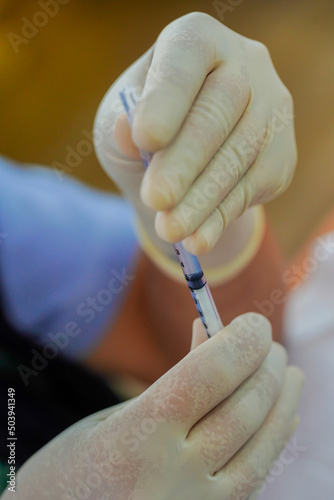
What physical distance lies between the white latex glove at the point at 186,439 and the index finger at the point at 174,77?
0.14 metres

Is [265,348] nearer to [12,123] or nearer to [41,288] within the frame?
[41,288]

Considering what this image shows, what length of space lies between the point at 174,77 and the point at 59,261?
0.29 meters

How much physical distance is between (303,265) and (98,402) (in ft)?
1.18

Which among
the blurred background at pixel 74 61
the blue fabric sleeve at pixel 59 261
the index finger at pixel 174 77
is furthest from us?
the blurred background at pixel 74 61

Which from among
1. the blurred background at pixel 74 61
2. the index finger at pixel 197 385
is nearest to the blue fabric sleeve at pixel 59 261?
the blurred background at pixel 74 61

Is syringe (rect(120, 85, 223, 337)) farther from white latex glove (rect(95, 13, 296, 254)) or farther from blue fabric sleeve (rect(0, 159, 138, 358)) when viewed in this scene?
blue fabric sleeve (rect(0, 159, 138, 358))

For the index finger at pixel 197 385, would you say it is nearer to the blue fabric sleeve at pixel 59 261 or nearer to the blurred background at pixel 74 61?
the blue fabric sleeve at pixel 59 261

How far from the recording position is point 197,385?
32 centimetres

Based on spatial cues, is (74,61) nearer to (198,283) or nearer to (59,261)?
(59,261)

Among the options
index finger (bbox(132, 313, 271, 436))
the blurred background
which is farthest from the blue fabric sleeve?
index finger (bbox(132, 313, 271, 436))

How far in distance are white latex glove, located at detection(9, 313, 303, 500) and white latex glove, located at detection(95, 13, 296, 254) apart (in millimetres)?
80

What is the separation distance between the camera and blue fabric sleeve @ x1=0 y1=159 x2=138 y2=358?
0.50 metres

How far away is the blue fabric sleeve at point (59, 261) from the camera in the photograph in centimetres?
50

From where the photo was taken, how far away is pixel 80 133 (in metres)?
0.66
